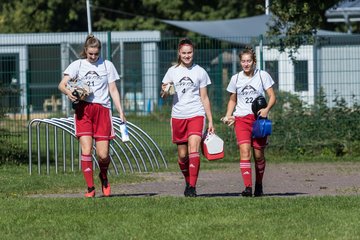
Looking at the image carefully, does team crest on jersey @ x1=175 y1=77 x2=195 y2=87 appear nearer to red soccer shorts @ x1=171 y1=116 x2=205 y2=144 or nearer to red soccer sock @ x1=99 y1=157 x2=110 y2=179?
red soccer shorts @ x1=171 y1=116 x2=205 y2=144

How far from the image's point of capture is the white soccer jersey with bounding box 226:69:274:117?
12906 mm

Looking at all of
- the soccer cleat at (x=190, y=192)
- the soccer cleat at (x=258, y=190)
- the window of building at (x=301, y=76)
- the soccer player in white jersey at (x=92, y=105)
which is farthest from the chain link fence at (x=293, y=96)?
the soccer cleat at (x=258, y=190)

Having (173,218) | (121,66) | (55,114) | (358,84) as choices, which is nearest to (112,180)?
(173,218)

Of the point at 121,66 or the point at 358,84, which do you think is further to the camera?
the point at 121,66

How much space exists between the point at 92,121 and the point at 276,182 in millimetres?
4164

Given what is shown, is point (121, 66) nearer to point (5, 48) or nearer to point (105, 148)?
point (5, 48)

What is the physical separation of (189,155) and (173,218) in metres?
2.35

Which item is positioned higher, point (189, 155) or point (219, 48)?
point (219, 48)

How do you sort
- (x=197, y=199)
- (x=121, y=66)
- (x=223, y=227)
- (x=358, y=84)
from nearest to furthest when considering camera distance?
1. (x=223, y=227)
2. (x=197, y=199)
3. (x=358, y=84)
4. (x=121, y=66)

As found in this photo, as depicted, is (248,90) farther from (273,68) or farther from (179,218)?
(273,68)

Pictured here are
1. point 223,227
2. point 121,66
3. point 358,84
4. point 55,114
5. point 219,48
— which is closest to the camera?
point 223,227

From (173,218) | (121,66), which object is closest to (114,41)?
(121,66)

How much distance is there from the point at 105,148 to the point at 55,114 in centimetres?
1176

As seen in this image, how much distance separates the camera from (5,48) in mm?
27078
